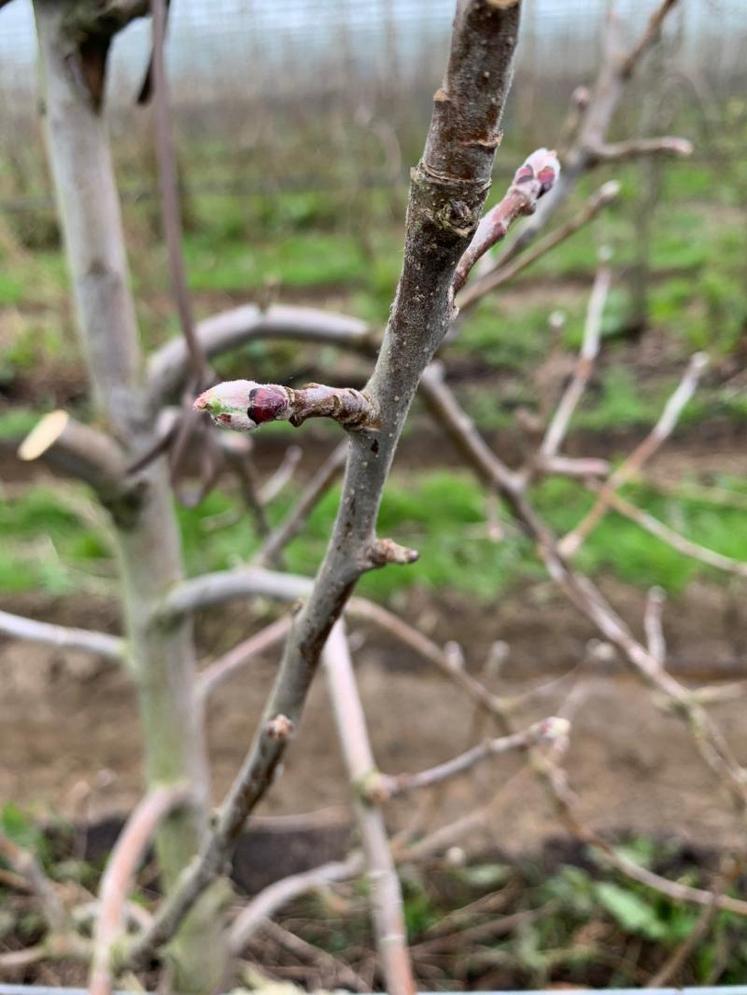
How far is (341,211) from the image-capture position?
22.2ft

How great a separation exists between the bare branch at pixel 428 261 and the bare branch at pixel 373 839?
7cm

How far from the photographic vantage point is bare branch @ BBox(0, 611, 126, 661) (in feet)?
3.15

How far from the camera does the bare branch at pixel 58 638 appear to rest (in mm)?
961

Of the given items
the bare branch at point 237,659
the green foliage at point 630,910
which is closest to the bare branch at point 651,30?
the bare branch at point 237,659

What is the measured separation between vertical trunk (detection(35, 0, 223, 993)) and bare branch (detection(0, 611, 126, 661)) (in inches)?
1.7

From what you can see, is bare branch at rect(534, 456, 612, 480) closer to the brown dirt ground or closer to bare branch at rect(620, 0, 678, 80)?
bare branch at rect(620, 0, 678, 80)

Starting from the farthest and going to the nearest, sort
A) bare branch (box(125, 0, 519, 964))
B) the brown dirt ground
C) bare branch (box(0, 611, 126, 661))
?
1. the brown dirt ground
2. bare branch (box(0, 611, 126, 661))
3. bare branch (box(125, 0, 519, 964))

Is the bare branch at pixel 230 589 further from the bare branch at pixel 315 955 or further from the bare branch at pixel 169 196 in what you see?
the bare branch at pixel 315 955

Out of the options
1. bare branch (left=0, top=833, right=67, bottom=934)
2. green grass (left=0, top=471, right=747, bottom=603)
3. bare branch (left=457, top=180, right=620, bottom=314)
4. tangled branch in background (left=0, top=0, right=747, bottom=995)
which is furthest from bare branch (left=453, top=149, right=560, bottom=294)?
green grass (left=0, top=471, right=747, bottom=603)

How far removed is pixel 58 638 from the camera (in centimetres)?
103

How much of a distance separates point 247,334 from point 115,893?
617 millimetres

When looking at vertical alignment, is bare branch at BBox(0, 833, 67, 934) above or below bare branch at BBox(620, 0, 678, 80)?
below

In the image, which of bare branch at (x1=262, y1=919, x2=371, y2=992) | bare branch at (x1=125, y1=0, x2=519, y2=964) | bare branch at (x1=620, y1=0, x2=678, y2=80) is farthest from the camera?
bare branch at (x1=262, y1=919, x2=371, y2=992)

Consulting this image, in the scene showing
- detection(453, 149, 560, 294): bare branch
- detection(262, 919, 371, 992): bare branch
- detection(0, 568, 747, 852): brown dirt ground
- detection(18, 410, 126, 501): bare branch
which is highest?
detection(453, 149, 560, 294): bare branch
